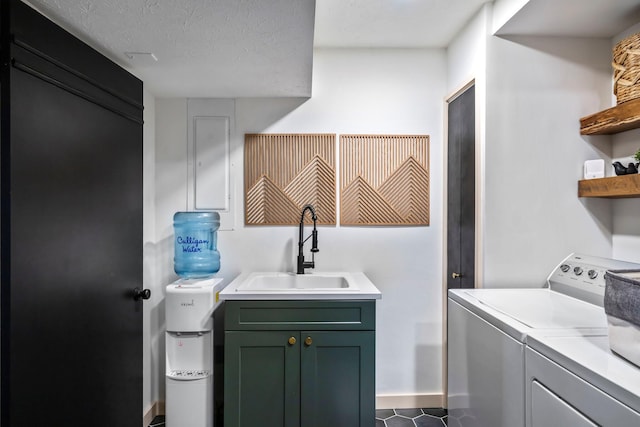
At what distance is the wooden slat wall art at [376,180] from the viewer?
2.35 meters

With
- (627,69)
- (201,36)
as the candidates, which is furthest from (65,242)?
(627,69)

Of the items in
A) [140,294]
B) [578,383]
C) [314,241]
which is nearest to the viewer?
[578,383]

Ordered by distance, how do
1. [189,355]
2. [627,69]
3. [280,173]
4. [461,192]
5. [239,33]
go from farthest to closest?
[280,173] → [461,192] → [189,355] → [627,69] → [239,33]

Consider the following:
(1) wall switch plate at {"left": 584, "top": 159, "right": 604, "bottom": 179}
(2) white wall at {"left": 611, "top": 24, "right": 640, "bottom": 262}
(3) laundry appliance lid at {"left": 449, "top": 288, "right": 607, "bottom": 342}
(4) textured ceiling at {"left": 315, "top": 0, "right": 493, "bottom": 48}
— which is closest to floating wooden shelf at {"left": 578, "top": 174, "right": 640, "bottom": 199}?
(1) wall switch plate at {"left": 584, "top": 159, "right": 604, "bottom": 179}

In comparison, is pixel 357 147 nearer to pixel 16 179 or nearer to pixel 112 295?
pixel 112 295

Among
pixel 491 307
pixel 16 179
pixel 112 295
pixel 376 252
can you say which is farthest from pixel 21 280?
pixel 376 252

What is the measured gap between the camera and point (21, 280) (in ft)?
3.36

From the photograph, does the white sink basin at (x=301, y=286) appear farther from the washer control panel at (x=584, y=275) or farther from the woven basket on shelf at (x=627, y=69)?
the woven basket on shelf at (x=627, y=69)

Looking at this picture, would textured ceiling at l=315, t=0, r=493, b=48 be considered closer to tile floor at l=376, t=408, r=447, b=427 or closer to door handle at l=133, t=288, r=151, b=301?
door handle at l=133, t=288, r=151, b=301

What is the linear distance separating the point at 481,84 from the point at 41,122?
6.58 feet

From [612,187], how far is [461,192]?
2.35ft

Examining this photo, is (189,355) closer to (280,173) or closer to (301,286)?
(301,286)

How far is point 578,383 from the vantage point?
923 mm

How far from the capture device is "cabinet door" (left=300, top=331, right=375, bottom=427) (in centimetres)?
179
